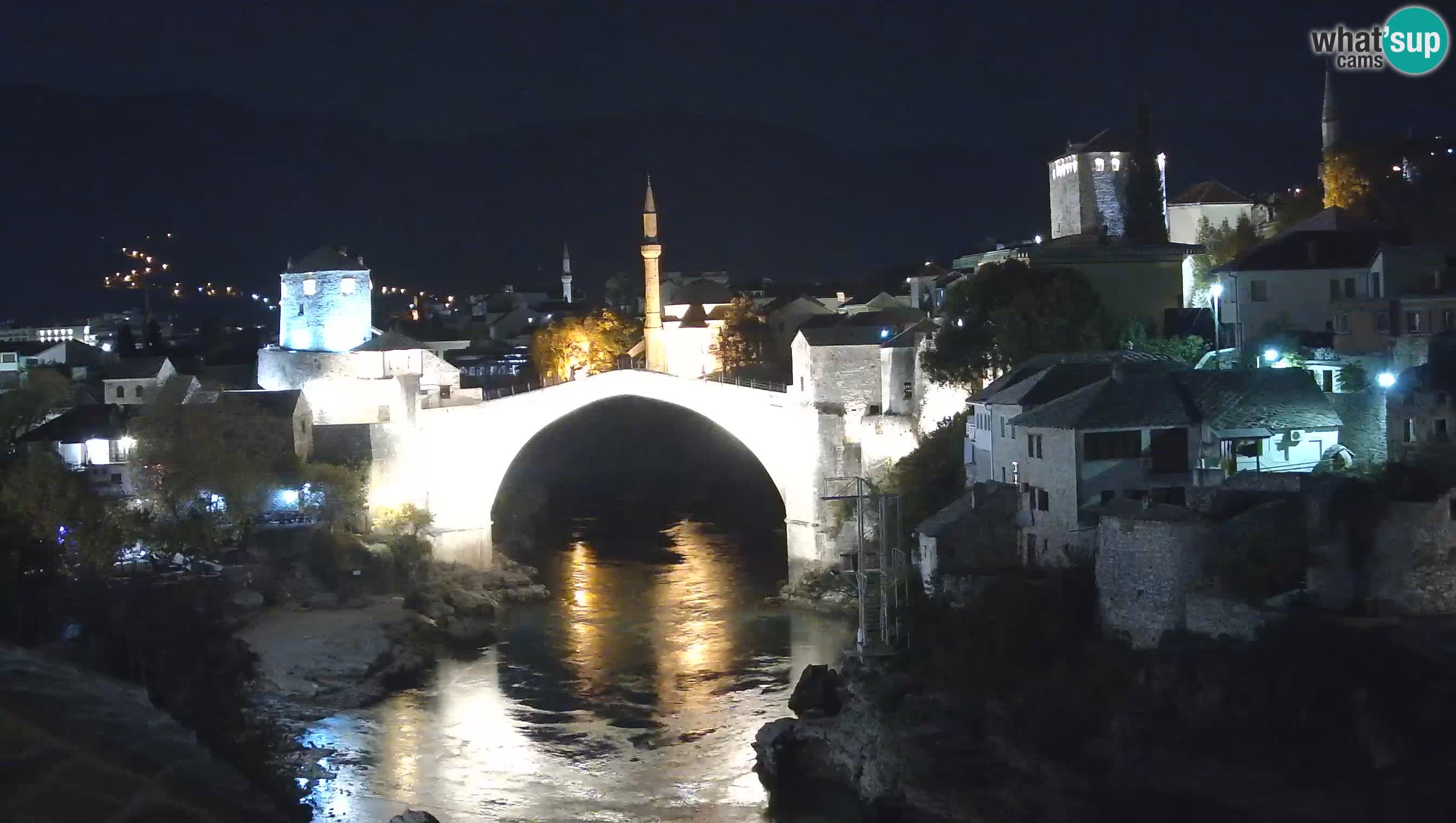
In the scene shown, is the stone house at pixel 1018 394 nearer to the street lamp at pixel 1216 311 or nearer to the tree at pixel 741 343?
the street lamp at pixel 1216 311

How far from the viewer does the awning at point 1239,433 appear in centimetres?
1576

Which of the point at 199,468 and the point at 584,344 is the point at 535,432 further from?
the point at 584,344

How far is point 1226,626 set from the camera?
13500 millimetres

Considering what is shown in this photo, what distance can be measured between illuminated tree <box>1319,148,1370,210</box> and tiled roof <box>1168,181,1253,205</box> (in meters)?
2.35

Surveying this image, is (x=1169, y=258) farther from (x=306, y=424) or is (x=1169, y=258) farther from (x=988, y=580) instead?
(x=306, y=424)

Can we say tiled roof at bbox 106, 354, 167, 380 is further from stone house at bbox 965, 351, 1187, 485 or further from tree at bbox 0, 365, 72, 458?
stone house at bbox 965, 351, 1187, 485

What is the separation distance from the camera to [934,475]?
68.7 ft

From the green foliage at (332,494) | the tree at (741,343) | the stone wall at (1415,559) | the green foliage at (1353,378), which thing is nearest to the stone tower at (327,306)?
the green foliage at (332,494)

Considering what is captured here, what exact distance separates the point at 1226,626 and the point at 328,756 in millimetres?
8657

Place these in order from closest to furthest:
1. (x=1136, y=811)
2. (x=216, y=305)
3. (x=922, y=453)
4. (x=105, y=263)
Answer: (x=1136, y=811), (x=922, y=453), (x=216, y=305), (x=105, y=263)

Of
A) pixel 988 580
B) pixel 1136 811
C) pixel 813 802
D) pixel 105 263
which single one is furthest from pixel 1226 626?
pixel 105 263

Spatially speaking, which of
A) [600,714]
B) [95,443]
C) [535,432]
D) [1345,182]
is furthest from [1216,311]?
[95,443]

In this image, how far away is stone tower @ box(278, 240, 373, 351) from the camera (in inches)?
1072

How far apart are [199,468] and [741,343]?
13329 mm
